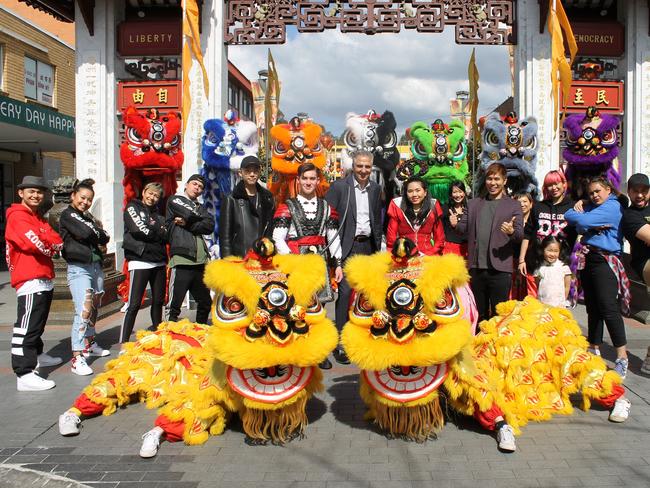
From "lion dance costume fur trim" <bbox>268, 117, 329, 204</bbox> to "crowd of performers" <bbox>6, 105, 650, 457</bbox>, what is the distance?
19.6 inches

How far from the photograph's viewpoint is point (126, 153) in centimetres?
745

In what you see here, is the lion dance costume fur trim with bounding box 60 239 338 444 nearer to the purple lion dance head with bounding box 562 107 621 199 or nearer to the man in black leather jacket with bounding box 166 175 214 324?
the man in black leather jacket with bounding box 166 175 214 324

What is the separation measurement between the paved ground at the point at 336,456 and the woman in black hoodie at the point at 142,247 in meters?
1.27

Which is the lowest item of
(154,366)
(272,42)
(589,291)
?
(154,366)

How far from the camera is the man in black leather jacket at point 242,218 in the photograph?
4855mm

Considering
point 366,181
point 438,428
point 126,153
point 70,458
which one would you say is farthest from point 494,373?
point 126,153

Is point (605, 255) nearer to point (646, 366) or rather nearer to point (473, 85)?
point (646, 366)

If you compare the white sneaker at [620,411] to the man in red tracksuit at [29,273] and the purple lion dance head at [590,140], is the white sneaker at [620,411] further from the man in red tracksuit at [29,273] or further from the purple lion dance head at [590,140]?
the purple lion dance head at [590,140]

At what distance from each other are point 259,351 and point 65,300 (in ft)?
15.5

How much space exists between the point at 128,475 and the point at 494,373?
7.41ft

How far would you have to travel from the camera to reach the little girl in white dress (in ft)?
16.2

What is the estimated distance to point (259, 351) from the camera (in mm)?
2990

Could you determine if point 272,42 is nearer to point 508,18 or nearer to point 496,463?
point 508,18

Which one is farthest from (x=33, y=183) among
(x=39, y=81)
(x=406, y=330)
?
(x=39, y=81)
